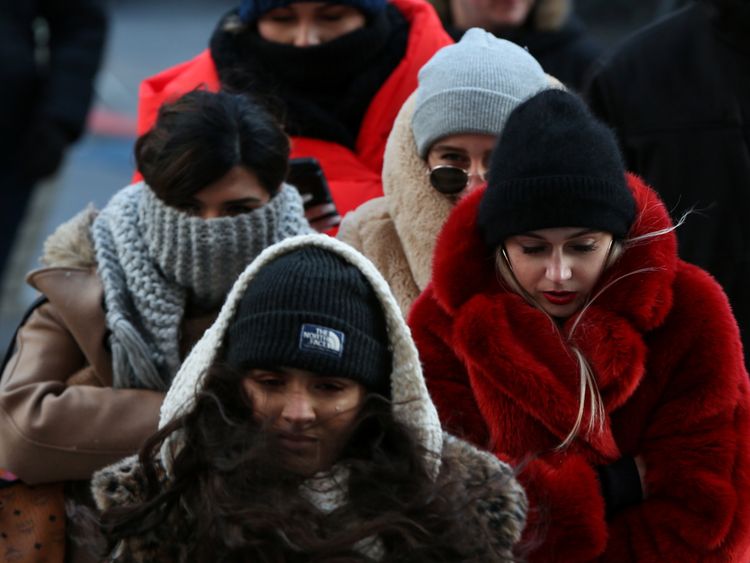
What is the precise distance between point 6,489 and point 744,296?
7.16ft

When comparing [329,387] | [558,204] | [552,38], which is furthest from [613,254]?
[552,38]

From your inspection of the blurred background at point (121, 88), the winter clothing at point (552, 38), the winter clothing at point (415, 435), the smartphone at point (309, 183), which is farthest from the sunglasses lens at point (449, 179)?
the blurred background at point (121, 88)

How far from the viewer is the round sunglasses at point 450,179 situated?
3.77 m

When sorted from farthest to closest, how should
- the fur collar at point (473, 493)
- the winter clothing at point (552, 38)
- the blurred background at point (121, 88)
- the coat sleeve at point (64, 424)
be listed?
the blurred background at point (121, 88)
the winter clothing at point (552, 38)
the coat sleeve at point (64, 424)
the fur collar at point (473, 493)

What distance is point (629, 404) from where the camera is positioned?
10.6ft

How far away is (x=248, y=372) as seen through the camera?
3.02 meters

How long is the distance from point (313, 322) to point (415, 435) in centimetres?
29

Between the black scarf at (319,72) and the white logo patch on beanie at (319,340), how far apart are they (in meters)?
1.54

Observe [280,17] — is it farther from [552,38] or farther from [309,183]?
[552,38]

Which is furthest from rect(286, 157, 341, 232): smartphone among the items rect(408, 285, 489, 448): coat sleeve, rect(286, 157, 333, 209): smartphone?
rect(408, 285, 489, 448): coat sleeve

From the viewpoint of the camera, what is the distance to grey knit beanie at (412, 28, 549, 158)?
12.6 feet

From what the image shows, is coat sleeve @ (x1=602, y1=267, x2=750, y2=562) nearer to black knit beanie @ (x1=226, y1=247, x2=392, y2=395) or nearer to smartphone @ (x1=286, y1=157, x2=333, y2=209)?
black knit beanie @ (x1=226, y1=247, x2=392, y2=395)

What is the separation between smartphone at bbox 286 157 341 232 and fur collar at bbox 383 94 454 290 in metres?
0.23

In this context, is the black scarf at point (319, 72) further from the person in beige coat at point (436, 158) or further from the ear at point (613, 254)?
the ear at point (613, 254)
